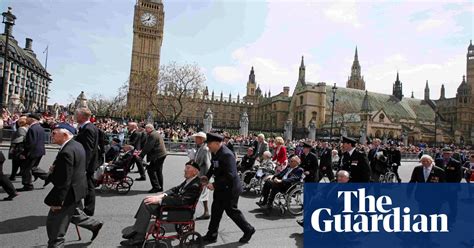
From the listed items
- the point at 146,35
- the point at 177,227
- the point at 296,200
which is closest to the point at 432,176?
the point at 296,200

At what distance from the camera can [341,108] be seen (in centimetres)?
8188

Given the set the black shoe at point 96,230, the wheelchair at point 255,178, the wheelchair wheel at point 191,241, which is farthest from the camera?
the wheelchair at point 255,178

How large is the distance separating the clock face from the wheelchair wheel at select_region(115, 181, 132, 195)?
7889cm

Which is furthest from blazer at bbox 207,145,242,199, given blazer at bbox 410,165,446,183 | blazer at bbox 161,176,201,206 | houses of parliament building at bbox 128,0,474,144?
houses of parliament building at bbox 128,0,474,144

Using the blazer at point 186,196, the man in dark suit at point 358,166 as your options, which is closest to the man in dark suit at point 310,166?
the man in dark suit at point 358,166

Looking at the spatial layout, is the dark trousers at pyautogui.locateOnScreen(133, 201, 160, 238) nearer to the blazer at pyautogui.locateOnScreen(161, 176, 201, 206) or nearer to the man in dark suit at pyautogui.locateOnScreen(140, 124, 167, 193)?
the blazer at pyautogui.locateOnScreen(161, 176, 201, 206)

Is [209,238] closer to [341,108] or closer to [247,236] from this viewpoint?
[247,236]

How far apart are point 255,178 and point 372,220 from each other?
445 centimetres

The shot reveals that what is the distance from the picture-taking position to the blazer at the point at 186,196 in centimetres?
490

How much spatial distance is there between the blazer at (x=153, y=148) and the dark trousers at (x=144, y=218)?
4.02 meters

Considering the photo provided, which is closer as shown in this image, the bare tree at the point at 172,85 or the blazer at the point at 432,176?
the blazer at the point at 432,176

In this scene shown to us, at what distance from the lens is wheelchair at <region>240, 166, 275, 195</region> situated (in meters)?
9.71

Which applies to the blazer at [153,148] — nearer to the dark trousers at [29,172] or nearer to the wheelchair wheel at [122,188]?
the wheelchair wheel at [122,188]

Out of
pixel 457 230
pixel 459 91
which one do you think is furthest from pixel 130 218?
pixel 459 91
